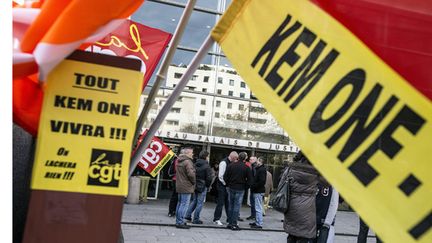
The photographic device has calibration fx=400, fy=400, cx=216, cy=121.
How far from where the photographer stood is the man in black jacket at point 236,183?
32.3 feet

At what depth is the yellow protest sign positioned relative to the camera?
1586 millimetres

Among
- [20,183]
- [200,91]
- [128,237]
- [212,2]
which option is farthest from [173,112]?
[20,183]

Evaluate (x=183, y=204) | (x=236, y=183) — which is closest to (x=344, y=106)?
(x=183, y=204)

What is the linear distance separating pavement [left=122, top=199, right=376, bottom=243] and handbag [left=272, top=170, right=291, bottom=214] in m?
3.37

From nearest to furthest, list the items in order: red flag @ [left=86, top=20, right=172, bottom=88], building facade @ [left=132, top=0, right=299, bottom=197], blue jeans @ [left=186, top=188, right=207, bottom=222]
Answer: red flag @ [left=86, top=20, right=172, bottom=88]
blue jeans @ [left=186, top=188, right=207, bottom=222]
building facade @ [left=132, top=0, right=299, bottom=197]

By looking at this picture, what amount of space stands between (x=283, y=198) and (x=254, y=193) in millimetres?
5101

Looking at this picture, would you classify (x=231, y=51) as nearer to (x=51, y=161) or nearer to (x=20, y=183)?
(x=51, y=161)

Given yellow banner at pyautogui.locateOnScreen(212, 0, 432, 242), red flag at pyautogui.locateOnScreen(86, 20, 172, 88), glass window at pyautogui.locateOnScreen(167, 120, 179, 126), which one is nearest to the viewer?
yellow banner at pyautogui.locateOnScreen(212, 0, 432, 242)

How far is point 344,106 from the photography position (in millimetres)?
1530

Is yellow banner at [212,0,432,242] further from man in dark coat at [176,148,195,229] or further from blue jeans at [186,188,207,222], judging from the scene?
blue jeans at [186,188,207,222]

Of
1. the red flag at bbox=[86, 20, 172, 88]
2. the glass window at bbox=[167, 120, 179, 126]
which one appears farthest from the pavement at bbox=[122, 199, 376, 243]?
the red flag at bbox=[86, 20, 172, 88]

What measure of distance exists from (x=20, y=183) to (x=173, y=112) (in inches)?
517

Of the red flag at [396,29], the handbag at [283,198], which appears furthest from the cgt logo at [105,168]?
the handbag at [283,198]

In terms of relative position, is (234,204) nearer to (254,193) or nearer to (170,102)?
(254,193)
